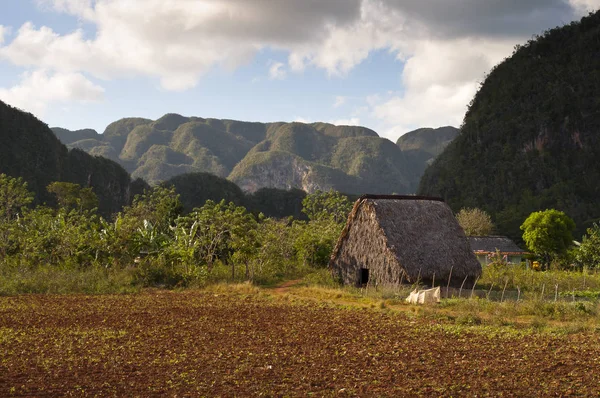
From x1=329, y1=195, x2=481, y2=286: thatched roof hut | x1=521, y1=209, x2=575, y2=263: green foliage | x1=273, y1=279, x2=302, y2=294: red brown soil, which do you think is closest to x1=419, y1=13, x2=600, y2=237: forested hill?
x1=521, y1=209, x2=575, y2=263: green foliage

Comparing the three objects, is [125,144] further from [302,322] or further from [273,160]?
[302,322]

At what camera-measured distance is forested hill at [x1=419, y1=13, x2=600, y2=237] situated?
66.9 m

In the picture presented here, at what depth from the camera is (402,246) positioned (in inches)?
812

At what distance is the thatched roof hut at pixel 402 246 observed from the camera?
2036 centimetres

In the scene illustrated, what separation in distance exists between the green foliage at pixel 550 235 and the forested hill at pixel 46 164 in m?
51.1

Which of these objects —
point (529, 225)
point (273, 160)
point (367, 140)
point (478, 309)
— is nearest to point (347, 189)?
point (273, 160)

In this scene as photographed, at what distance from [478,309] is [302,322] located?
4.66 metres

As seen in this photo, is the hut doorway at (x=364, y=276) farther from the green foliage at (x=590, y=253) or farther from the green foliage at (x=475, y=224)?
the green foliage at (x=475, y=224)

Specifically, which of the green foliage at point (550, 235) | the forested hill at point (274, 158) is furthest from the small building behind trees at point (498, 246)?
the forested hill at point (274, 158)

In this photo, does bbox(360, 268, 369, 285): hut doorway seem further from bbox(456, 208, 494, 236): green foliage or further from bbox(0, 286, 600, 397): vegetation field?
bbox(456, 208, 494, 236): green foliage

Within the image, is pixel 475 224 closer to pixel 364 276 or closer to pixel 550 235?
pixel 550 235

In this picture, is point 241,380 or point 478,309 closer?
point 241,380

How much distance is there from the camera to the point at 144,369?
9.46m

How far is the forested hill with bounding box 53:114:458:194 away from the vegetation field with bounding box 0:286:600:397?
394ft
